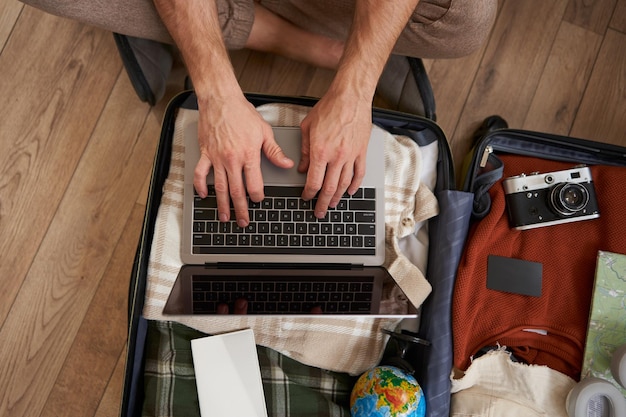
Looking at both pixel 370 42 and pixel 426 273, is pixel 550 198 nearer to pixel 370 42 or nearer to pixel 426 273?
pixel 426 273

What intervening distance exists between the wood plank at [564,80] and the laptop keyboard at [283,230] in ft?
2.08

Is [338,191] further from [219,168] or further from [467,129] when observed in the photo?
[467,129]

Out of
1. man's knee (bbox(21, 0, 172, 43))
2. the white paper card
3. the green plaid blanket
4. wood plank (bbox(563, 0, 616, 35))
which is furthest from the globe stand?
wood plank (bbox(563, 0, 616, 35))

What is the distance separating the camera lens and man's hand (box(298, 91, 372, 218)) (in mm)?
415

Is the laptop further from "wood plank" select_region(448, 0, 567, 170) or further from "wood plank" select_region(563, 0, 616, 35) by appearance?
"wood plank" select_region(563, 0, 616, 35)

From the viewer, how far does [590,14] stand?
1321mm

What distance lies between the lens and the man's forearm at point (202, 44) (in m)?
0.89

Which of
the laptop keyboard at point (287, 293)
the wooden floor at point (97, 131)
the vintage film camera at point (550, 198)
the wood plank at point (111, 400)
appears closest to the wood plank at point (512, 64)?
the wooden floor at point (97, 131)

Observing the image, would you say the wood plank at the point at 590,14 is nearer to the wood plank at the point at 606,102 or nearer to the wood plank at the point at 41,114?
the wood plank at the point at 606,102

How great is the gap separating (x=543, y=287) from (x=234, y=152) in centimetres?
66

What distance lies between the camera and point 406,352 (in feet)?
3.50

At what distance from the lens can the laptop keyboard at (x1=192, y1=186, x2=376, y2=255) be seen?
92 centimetres

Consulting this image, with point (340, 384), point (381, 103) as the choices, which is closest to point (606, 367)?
point (340, 384)

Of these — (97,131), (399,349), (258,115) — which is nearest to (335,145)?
(258,115)
